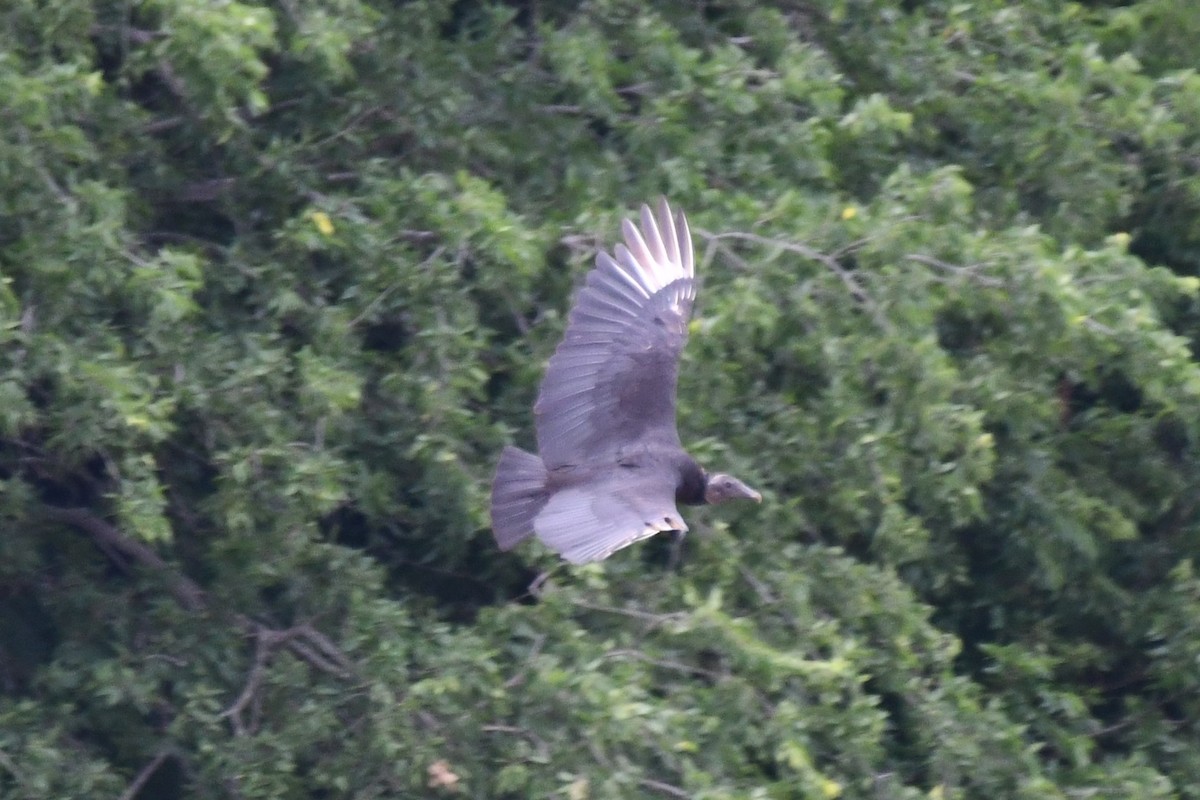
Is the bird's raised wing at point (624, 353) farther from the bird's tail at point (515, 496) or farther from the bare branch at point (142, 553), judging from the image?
the bare branch at point (142, 553)

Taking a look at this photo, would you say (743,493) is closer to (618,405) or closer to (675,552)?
(675,552)

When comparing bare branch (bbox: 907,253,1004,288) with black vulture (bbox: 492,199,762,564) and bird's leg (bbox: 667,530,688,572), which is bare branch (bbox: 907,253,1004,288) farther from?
bird's leg (bbox: 667,530,688,572)

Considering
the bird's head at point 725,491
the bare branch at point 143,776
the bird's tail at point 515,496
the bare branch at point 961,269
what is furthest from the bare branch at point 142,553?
the bare branch at point 961,269

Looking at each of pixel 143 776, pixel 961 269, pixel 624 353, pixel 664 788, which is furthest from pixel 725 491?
pixel 143 776

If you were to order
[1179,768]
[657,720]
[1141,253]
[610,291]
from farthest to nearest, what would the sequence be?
1. [1141,253]
2. [1179,768]
3. [610,291]
4. [657,720]

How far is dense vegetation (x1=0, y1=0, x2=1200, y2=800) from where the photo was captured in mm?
4234

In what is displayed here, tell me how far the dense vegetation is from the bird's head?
16 centimetres

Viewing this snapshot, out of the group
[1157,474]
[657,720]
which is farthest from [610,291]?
[1157,474]

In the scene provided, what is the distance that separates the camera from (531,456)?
4.22 meters

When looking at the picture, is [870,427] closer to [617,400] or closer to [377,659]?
[617,400]

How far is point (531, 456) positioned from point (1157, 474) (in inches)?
84.0

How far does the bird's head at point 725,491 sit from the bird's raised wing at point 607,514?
20cm

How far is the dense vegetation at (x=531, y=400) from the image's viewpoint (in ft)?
13.9

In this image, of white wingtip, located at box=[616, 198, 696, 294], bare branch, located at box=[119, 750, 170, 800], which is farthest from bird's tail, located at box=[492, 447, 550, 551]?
bare branch, located at box=[119, 750, 170, 800]
